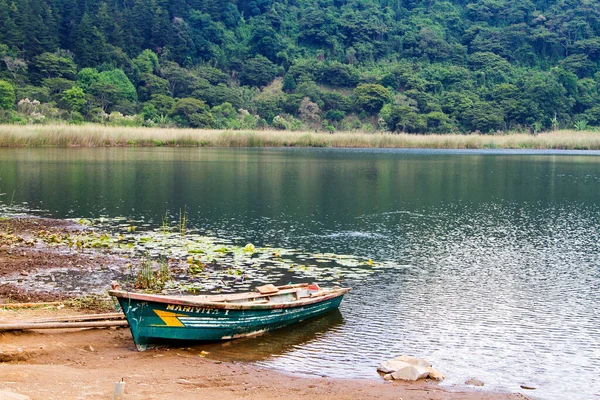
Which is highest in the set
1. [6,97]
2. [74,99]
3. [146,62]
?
[146,62]

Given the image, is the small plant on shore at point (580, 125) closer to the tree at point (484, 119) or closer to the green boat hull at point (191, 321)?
the tree at point (484, 119)

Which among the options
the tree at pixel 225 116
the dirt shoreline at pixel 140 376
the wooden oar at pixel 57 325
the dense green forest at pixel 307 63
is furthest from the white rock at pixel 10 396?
the tree at pixel 225 116

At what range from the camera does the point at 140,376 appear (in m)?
9.30

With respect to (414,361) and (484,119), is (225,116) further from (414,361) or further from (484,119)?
(414,361)

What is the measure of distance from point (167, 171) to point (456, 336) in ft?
89.3

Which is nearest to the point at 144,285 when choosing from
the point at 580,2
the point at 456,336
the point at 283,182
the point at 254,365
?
the point at 254,365

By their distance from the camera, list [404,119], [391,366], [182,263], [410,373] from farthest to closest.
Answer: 1. [404,119]
2. [182,263]
3. [391,366]
4. [410,373]

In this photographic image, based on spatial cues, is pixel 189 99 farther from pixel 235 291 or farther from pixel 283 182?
Result: pixel 235 291

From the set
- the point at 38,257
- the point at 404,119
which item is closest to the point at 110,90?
the point at 404,119

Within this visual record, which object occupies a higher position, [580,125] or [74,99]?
[74,99]

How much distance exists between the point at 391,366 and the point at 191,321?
9.50ft

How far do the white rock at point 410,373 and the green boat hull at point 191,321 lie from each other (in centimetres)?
238

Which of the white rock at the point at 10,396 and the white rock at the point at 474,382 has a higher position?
the white rock at the point at 10,396

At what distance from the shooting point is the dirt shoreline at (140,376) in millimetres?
8656
